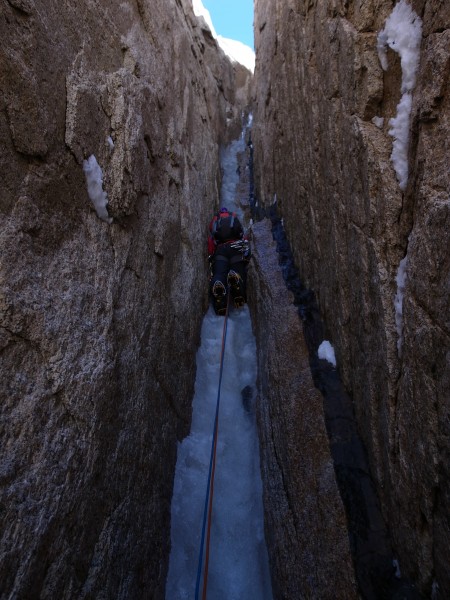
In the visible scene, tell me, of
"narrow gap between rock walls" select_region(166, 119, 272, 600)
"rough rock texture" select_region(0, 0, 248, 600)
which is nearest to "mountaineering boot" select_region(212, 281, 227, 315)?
"narrow gap between rock walls" select_region(166, 119, 272, 600)

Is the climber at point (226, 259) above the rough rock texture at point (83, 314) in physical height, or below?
above

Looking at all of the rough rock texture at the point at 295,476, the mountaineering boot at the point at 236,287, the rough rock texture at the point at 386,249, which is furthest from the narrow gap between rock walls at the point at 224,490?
the rough rock texture at the point at 386,249

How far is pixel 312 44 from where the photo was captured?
4.16m

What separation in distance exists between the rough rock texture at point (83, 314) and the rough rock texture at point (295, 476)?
977 millimetres

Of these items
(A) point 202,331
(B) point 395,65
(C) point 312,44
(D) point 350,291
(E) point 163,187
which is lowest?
(D) point 350,291

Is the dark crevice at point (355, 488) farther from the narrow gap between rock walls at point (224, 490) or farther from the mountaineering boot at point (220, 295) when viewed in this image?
the mountaineering boot at point (220, 295)

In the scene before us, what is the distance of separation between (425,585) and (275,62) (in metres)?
7.55

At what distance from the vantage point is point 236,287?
653cm

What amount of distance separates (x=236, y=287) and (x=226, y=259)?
53 centimetres

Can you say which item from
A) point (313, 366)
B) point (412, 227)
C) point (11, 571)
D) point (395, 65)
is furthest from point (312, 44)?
point (11, 571)

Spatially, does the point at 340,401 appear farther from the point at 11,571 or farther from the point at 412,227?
the point at 11,571

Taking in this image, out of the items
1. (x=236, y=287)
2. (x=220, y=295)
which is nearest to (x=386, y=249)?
(x=220, y=295)

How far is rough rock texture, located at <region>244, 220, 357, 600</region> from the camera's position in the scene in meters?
2.70

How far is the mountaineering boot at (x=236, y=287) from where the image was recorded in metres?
6.47
